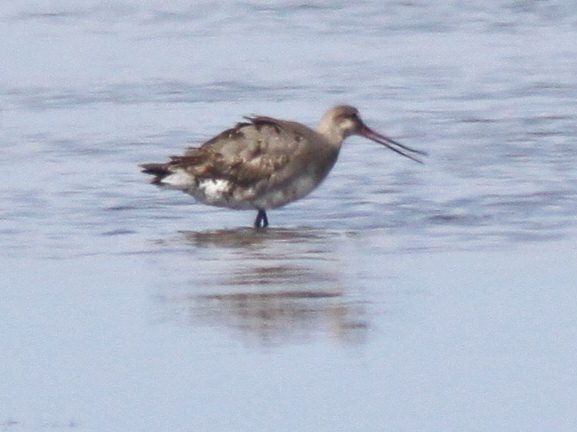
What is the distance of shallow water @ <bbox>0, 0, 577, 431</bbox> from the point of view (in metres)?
8.31

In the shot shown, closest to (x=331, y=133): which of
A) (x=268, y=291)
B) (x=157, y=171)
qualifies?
(x=157, y=171)

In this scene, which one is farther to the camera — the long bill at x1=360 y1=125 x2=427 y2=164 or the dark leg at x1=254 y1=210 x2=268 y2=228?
the long bill at x1=360 y1=125 x2=427 y2=164

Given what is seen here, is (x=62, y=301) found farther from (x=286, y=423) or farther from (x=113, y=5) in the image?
(x=113, y=5)

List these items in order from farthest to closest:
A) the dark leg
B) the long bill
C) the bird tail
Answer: the long bill, the bird tail, the dark leg

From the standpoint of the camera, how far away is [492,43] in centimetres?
1958

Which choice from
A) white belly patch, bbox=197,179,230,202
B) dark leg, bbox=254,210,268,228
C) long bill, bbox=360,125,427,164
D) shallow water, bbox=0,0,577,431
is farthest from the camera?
long bill, bbox=360,125,427,164

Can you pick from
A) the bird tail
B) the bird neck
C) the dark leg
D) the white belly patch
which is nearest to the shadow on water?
the dark leg

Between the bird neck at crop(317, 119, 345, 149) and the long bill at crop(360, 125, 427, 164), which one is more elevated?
the bird neck at crop(317, 119, 345, 149)

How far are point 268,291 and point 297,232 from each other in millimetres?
2131

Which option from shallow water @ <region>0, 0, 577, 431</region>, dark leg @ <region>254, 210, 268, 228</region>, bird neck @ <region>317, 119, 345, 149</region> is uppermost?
bird neck @ <region>317, 119, 345, 149</region>

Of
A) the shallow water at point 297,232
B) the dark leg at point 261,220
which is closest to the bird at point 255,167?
the dark leg at point 261,220

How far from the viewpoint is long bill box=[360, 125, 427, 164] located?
13.8 metres

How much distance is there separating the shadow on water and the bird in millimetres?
579

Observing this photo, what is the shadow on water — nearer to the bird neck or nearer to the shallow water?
the shallow water
